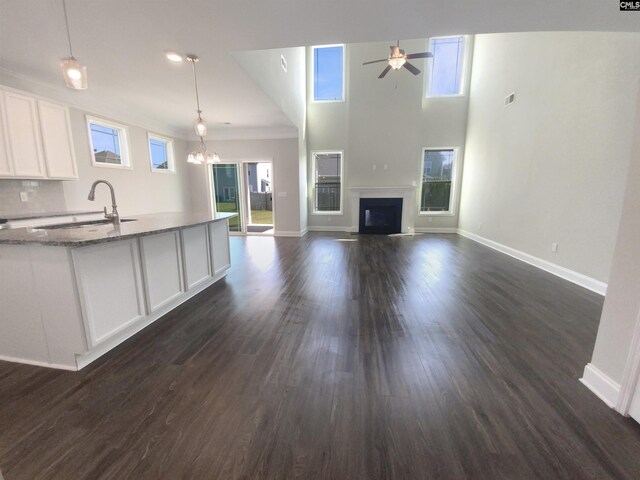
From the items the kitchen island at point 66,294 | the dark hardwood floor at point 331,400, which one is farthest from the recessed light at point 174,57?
the dark hardwood floor at point 331,400

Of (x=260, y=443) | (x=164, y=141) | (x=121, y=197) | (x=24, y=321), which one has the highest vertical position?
(x=164, y=141)

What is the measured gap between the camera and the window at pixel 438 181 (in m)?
7.60

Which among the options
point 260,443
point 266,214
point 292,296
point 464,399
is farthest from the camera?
point 266,214

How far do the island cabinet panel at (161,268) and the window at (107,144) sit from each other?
3276mm

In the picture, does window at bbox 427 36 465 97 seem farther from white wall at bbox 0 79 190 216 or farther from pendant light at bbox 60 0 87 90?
pendant light at bbox 60 0 87 90

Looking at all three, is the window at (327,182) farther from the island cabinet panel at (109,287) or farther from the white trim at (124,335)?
the island cabinet panel at (109,287)

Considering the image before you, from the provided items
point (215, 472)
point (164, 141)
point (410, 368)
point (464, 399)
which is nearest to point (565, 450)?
point (464, 399)

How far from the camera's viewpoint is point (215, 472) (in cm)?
115

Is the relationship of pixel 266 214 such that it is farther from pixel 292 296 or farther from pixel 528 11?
pixel 528 11

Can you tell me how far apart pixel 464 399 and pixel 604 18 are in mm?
3006

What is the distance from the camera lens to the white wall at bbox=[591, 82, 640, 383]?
4.57ft

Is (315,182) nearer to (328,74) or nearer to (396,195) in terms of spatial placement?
(396,195)

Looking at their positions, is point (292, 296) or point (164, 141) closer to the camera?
point (292, 296)

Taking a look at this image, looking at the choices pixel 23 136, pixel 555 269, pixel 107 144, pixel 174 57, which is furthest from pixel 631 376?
pixel 107 144
